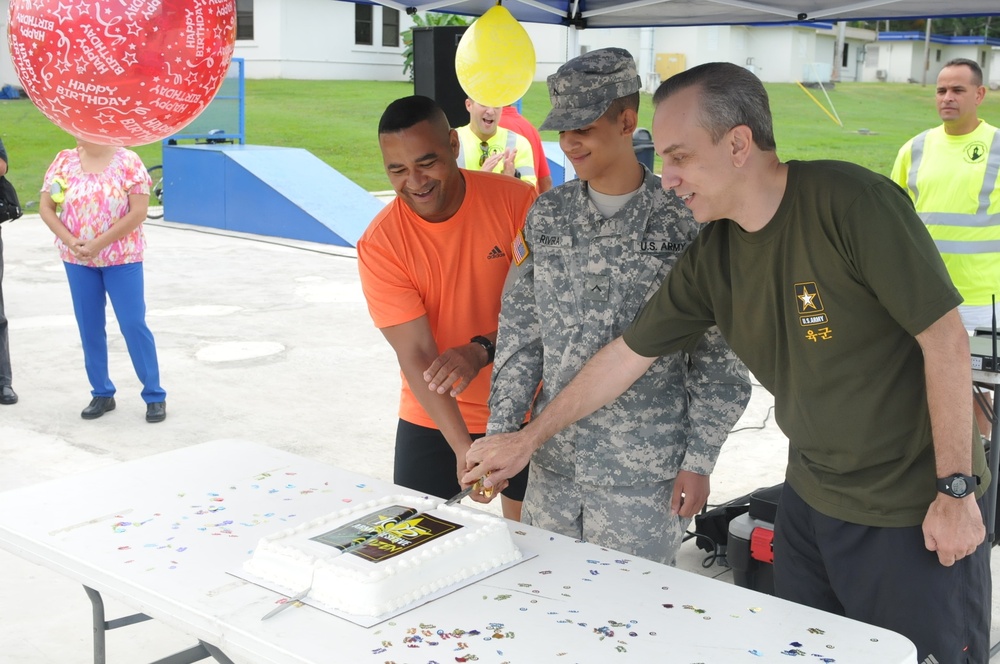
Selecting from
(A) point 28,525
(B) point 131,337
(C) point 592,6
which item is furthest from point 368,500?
(B) point 131,337

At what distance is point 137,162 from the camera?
519 centimetres

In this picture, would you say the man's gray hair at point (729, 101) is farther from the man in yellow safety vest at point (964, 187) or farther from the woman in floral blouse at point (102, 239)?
the woman in floral blouse at point (102, 239)

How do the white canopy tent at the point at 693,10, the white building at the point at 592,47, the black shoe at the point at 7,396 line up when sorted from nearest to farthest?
the white canopy tent at the point at 693,10 < the black shoe at the point at 7,396 < the white building at the point at 592,47

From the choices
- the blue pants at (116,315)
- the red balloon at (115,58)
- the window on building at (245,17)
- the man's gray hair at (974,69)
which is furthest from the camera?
the window on building at (245,17)

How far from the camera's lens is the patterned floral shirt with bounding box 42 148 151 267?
16.4ft

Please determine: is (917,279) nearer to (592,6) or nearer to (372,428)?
(592,6)

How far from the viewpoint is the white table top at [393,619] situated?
1.54 meters

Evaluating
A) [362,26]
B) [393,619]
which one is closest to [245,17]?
[362,26]

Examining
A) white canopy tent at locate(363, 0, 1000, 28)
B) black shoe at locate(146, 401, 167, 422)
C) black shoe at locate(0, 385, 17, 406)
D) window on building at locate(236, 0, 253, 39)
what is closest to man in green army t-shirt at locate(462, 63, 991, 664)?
white canopy tent at locate(363, 0, 1000, 28)

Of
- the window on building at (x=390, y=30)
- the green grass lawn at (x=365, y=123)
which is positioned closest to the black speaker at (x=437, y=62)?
the green grass lawn at (x=365, y=123)

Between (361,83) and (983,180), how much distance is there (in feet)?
93.2

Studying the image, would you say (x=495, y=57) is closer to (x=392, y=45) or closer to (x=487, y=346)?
(x=487, y=346)

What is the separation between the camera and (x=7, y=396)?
214 inches

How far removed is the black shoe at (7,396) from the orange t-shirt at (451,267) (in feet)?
11.8
